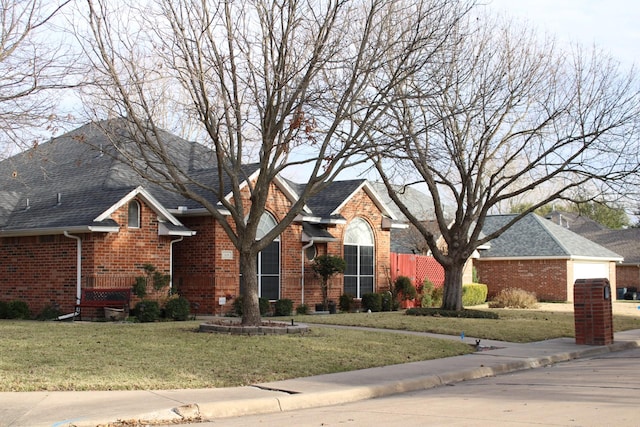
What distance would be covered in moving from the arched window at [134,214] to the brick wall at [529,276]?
2324 centimetres

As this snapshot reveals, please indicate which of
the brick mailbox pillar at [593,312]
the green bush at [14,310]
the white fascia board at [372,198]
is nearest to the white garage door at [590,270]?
the white fascia board at [372,198]

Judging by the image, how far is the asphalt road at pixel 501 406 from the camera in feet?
28.7

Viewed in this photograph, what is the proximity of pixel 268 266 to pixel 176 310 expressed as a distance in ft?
16.7

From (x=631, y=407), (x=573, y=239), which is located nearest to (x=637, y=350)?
(x=631, y=407)

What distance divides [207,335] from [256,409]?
20.5 ft

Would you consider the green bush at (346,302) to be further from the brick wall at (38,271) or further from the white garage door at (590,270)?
the white garage door at (590,270)

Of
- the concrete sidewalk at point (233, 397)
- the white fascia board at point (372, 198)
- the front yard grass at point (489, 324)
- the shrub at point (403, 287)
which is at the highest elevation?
the white fascia board at point (372, 198)

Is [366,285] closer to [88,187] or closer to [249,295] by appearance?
[88,187]

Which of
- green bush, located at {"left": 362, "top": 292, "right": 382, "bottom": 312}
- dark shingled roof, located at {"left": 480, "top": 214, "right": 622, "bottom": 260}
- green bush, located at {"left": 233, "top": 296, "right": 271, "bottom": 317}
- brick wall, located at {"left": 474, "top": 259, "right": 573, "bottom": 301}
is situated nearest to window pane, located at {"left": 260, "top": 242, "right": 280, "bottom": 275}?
green bush, located at {"left": 233, "top": 296, "right": 271, "bottom": 317}

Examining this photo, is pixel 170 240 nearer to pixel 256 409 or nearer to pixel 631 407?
pixel 256 409

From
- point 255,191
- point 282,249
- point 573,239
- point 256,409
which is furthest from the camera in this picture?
point 573,239

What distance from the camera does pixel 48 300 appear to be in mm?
22969

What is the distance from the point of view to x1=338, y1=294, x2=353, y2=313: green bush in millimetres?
28078

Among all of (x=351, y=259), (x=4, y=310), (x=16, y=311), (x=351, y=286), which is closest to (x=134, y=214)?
(x=16, y=311)
